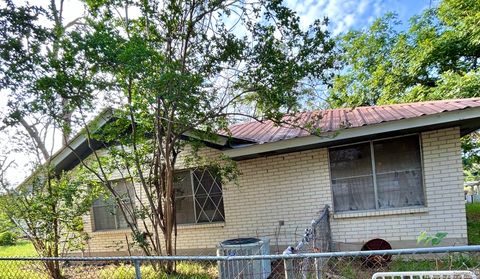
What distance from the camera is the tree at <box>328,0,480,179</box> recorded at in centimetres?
1107

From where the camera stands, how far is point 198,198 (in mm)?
8039

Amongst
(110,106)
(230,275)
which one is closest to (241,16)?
(110,106)

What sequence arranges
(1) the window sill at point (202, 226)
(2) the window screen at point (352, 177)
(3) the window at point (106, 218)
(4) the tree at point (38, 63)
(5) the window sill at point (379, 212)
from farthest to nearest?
(3) the window at point (106, 218) < (1) the window sill at point (202, 226) < (2) the window screen at point (352, 177) < (5) the window sill at point (379, 212) < (4) the tree at point (38, 63)

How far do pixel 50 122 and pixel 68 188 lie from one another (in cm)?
178

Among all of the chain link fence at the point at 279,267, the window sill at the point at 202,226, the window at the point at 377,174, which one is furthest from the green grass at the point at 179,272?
the window at the point at 377,174

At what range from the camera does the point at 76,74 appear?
14.7 ft

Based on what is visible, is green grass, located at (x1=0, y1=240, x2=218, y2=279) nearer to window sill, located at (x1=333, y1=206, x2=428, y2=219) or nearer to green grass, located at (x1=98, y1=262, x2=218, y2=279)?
green grass, located at (x1=98, y1=262, x2=218, y2=279)

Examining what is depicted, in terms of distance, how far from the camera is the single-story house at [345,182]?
5938 millimetres

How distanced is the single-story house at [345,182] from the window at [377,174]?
0.02 m

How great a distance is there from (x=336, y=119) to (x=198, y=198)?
380 centimetres

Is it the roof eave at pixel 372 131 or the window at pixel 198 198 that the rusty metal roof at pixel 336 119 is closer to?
the roof eave at pixel 372 131

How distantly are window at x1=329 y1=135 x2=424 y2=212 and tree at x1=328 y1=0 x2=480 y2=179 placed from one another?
363cm

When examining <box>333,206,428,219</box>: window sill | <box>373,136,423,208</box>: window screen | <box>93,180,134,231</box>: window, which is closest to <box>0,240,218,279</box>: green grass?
<box>93,180,134,231</box>: window

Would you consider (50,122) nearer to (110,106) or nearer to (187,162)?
(110,106)
